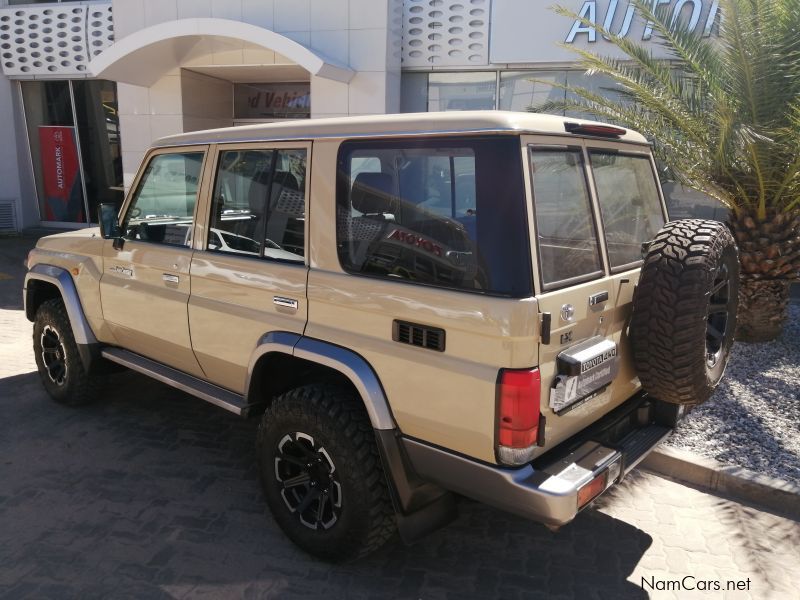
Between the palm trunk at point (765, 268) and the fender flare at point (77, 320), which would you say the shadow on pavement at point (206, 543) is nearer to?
the fender flare at point (77, 320)

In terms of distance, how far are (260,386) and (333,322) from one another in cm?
71

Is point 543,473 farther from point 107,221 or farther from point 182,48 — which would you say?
point 182,48

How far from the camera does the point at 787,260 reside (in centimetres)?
590

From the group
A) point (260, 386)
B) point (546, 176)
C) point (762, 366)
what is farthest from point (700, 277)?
point (762, 366)

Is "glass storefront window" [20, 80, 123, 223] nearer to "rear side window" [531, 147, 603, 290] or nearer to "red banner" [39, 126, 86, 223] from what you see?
"red banner" [39, 126, 86, 223]

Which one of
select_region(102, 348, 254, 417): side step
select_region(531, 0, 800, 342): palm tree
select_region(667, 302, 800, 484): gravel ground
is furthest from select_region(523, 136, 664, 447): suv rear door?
select_region(531, 0, 800, 342): palm tree

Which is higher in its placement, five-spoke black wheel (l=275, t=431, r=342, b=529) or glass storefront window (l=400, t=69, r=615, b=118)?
glass storefront window (l=400, t=69, r=615, b=118)

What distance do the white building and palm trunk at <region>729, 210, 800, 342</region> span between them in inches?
152

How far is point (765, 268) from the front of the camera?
593cm

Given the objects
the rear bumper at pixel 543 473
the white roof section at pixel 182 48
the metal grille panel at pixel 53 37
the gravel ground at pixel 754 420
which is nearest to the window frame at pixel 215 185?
the rear bumper at pixel 543 473

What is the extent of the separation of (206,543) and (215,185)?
192 centimetres

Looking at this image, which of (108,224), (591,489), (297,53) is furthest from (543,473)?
(297,53)

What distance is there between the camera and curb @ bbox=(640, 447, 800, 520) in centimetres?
366

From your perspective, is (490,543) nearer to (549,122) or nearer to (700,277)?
(700,277)
